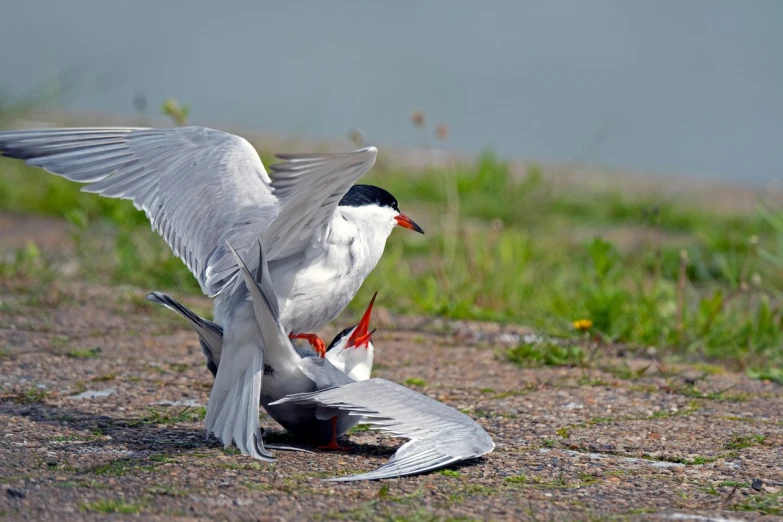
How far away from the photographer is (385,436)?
3.05m

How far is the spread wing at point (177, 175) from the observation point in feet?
10.2

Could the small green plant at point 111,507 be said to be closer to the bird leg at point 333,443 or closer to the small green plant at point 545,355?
the bird leg at point 333,443

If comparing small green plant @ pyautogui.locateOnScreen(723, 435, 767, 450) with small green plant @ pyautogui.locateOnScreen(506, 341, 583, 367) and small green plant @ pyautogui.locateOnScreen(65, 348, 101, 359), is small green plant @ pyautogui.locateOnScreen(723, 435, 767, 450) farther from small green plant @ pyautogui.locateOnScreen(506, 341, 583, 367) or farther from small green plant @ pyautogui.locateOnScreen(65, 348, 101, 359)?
small green plant @ pyautogui.locateOnScreen(65, 348, 101, 359)

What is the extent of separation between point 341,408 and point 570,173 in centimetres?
482

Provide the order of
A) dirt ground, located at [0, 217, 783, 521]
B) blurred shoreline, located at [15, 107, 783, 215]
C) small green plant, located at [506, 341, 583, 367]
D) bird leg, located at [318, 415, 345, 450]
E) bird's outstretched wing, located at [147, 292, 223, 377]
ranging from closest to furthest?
dirt ground, located at [0, 217, 783, 521] → bird's outstretched wing, located at [147, 292, 223, 377] → bird leg, located at [318, 415, 345, 450] → small green plant, located at [506, 341, 583, 367] → blurred shoreline, located at [15, 107, 783, 215]

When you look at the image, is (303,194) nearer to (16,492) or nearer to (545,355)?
(16,492)

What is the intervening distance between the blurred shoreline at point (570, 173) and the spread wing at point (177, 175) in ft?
10.7

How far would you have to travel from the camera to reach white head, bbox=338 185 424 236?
125 inches

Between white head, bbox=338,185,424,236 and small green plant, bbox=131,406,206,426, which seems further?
white head, bbox=338,185,424,236

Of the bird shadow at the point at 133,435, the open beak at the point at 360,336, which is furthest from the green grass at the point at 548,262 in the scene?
the bird shadow at the point at 133,435

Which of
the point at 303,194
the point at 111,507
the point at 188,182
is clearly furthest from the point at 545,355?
the point at 111,507

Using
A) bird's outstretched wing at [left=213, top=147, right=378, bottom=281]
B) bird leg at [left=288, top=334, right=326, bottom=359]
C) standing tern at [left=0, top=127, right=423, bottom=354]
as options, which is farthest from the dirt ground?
bird's outstretched wing at [left=213, top=147, right=378, bottom=281]

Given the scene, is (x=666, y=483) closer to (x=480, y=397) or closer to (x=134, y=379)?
(x=480, y=397)

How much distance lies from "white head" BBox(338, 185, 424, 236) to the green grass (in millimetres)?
966
